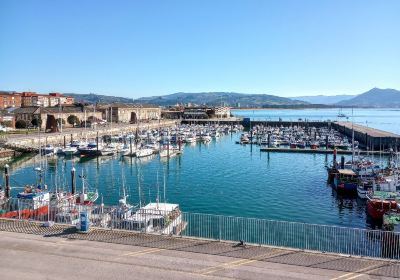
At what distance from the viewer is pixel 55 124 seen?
95.6 meters

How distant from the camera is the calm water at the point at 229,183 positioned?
33.2 m

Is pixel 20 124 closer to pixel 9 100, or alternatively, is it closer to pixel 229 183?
pixel 9 100

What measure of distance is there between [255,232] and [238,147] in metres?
58.0

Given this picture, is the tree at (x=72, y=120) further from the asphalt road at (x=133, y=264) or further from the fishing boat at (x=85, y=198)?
the asphalt road at (x=133, y=264)

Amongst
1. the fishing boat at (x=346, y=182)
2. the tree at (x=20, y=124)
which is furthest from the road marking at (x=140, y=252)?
the tree at (x=20, y=124)

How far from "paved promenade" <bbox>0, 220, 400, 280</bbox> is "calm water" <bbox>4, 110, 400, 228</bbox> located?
1518 centimetres

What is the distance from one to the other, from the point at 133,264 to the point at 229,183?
97.8 ft

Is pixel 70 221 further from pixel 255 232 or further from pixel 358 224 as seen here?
pixel 358 224

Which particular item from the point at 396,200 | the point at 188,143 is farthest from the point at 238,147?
the point at 396,200

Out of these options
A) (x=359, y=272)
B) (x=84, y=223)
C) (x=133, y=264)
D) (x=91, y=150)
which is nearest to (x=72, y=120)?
(x=91, y=150)

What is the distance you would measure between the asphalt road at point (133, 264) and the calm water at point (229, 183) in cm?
1624

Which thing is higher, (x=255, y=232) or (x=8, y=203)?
(x=8, y=203)

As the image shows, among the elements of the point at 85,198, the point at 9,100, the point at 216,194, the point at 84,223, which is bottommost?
the point at 216,194

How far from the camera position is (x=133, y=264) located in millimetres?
14930
